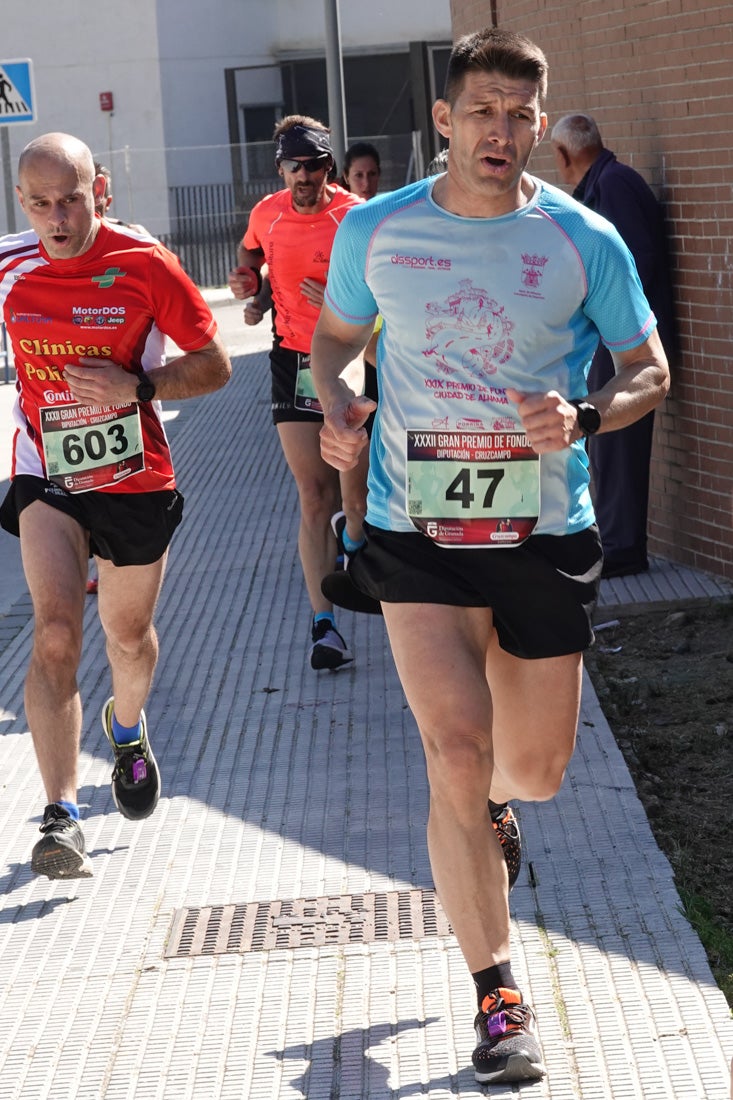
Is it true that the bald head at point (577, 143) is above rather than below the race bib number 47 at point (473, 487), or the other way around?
above

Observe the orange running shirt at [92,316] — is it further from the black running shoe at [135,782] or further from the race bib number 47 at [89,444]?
the black running shoe at [135,782]

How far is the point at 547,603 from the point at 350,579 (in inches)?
21.3

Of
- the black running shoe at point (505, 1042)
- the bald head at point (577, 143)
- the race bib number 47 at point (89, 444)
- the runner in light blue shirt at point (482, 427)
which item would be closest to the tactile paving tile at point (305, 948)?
the black running shoe at point (505, 1042)

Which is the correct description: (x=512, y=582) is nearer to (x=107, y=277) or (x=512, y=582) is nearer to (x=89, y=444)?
(x=89, y=444)

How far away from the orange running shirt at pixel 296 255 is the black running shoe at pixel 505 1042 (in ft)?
14.2

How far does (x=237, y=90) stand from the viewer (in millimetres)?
33094

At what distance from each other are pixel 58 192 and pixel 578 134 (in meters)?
4.14

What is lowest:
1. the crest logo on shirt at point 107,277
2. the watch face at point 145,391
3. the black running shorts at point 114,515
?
the black running shorts at point 114,515

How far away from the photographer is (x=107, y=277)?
525 centimetres

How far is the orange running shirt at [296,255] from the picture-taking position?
302 inches

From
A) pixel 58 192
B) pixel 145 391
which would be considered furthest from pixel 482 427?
pixel 58 192

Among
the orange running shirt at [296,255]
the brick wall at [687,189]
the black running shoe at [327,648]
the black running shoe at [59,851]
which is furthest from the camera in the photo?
the brick wall at [687,189]

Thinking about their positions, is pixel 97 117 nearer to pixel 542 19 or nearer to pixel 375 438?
pixel 542 19

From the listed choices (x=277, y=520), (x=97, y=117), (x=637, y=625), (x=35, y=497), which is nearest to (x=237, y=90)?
(x=97, y=117)
